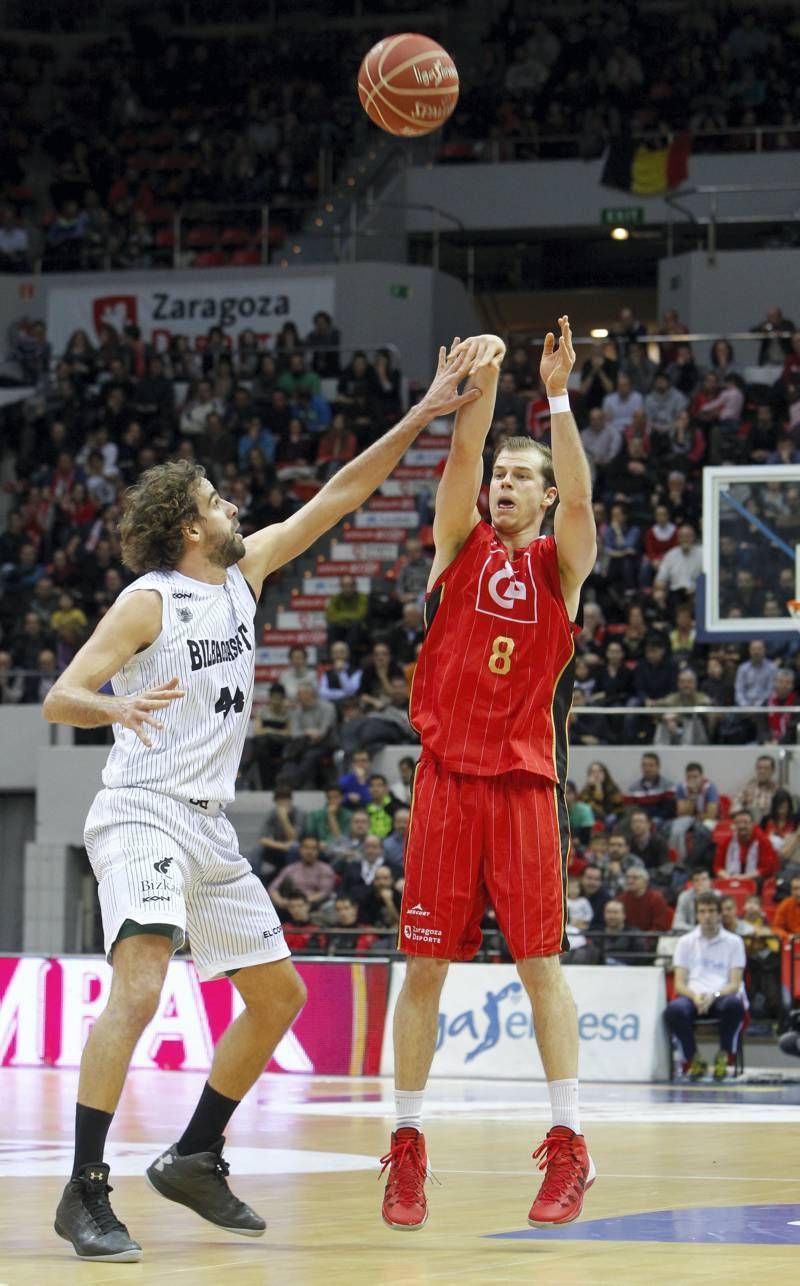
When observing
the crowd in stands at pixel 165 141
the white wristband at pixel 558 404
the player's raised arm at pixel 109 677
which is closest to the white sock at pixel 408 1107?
the player's raised arm at pixel 109 677

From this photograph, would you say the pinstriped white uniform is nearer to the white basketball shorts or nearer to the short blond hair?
the white basketball shorts

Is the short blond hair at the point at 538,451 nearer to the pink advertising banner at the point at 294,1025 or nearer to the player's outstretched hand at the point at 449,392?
the player's outstretched hand at the point at 449,392

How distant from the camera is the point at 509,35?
30.4 meters

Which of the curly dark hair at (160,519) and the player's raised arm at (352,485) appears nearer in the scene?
the curly dark hair at (160,519)

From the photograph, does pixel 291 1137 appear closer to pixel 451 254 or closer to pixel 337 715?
pixel 337 715

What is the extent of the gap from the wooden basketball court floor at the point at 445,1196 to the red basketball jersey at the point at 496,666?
1.49 m

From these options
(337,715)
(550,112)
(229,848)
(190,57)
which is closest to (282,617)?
(337,715)

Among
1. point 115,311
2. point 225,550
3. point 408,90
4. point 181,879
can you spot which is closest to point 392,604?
point 115,311

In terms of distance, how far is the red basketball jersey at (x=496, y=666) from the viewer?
654 centimetres

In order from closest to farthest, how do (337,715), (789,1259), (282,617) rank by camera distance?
(789,1259) < (337,715) < (282,617)

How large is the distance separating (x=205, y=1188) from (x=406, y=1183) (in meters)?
0.63

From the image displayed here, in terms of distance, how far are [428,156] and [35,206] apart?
651cm

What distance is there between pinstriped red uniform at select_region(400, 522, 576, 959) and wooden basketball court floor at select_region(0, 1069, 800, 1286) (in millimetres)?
957

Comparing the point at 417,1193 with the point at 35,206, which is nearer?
the point at 417,1193
